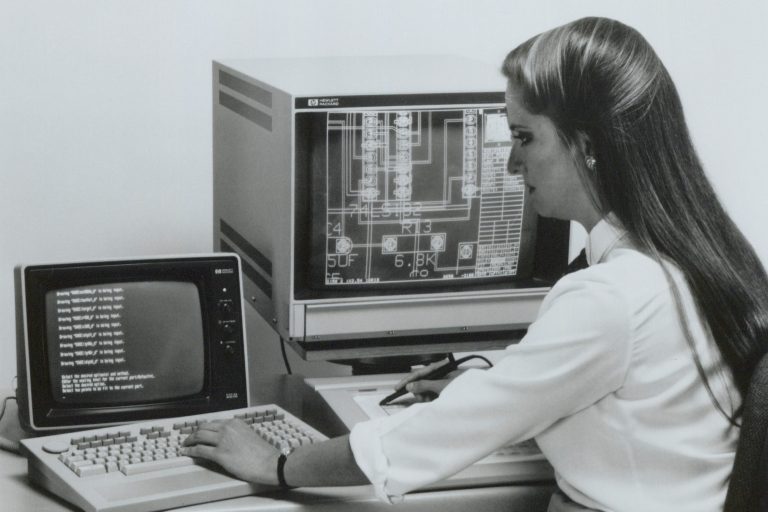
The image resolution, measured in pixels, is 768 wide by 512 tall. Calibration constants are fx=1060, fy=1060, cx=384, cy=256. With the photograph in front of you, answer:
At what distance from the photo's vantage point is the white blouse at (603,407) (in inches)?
43.6

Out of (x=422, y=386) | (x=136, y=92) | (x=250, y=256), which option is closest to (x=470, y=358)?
(x=422, y=386)

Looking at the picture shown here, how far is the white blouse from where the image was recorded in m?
1.11

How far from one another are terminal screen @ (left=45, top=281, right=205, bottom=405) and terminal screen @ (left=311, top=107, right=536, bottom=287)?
8.7 inches

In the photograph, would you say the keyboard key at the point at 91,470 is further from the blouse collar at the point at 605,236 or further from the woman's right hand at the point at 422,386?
the blouse collar at the point at 605,236

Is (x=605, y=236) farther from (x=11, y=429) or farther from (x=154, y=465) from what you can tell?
(x=11, y=429)

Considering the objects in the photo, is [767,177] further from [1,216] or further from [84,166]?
[1,216]

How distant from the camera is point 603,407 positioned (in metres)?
1.15

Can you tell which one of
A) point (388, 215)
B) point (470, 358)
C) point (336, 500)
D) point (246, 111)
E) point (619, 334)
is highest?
point (246, 111)

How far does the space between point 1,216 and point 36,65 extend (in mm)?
283

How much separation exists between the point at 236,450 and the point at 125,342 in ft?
0.89

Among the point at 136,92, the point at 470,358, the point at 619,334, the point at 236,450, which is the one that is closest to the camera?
the point at 619,334

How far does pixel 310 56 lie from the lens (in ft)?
6.77

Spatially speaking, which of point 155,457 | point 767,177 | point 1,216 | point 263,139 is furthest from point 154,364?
point 767,177

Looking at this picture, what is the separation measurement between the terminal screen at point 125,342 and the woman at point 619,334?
39cm
